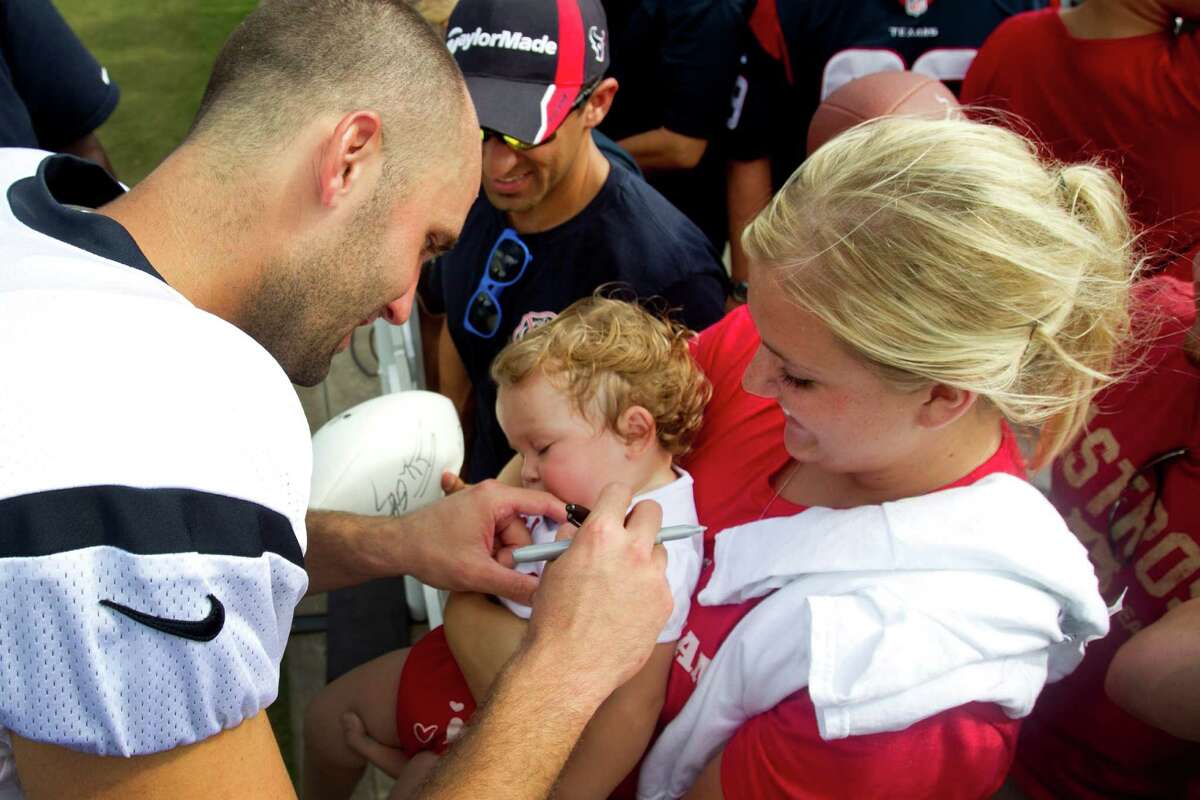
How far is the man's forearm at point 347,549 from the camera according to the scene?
2.16 m

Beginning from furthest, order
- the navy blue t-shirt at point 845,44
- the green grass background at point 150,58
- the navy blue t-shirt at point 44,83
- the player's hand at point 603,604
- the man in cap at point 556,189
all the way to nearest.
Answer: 1. the green grass background at point 150,58
2. the navy blue t-shirt at point 845,44
3. the navy blue t-shirt at point 44,83
4. the man in cap at point 556,189
5. the player's hand at point 603,604

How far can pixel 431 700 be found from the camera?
2230mm

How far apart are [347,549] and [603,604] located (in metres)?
0.85

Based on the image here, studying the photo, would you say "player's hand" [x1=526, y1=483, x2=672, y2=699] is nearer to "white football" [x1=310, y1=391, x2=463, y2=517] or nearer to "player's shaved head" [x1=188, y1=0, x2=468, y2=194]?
"player's shaved head" [x1=188, y1=0, x2=468, y2=194]

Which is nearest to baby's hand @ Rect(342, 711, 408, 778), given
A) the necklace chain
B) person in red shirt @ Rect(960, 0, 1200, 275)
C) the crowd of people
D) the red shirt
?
the crowd of people

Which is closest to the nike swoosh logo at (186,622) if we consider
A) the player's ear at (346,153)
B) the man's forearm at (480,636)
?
the player's ear at (346,153)

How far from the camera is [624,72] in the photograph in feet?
12.2

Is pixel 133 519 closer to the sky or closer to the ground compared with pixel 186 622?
closer to the sky

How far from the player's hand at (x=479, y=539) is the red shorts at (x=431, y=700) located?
29 centimetres

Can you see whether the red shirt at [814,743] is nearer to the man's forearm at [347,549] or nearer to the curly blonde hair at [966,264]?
the curly blonde hair at [966,264]

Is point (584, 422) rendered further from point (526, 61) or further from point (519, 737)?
point (526, 61)

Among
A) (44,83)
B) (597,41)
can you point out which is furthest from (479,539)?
(44,83)

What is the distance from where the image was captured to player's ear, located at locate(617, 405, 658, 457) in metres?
2.09
